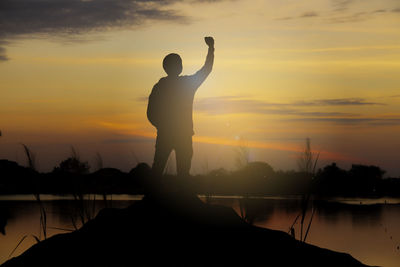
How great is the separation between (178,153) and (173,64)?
1.54m

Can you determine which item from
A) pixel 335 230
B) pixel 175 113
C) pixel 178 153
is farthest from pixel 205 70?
pixel 335 230

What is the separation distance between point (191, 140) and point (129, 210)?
5.25 ft

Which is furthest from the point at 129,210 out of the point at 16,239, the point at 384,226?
the point at 384,226

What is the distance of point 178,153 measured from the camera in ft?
30.5

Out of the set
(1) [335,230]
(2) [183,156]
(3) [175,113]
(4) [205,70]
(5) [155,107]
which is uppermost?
(4) [205,70]

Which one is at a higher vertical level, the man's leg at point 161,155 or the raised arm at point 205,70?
the raised arm at point 205,70

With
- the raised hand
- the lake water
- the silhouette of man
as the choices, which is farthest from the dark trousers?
the lake water

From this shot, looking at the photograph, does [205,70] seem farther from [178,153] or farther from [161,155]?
[161,155]

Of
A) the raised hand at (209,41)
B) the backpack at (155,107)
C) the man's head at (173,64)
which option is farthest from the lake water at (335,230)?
the raised hand at (209,41)

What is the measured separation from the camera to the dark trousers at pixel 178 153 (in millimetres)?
9273

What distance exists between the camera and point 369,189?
76125 mm

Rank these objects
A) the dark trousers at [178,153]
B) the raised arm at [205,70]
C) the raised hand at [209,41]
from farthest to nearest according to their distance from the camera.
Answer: the raised hand at [209,41] → the raised arm at [205,70] → the dark trousers at [178,153]

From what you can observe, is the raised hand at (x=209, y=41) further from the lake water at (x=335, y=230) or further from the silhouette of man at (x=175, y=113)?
the lake water at (x=335, y=230)

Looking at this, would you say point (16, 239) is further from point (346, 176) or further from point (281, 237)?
point (346, 176)
